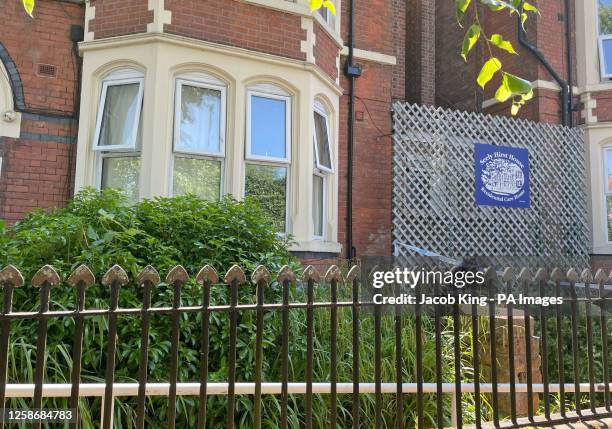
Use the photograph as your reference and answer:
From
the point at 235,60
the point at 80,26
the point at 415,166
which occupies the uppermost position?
the point at 80,26

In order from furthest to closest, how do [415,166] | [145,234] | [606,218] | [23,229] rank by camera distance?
[606,218], [415,166], [23,229], [145,234]

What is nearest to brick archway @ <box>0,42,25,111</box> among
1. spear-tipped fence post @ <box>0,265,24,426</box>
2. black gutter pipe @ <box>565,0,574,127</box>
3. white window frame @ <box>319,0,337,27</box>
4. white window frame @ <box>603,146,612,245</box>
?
white window frame @ <box>319,0,337,27</box>

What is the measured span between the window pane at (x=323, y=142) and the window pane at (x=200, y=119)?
64.2 inches

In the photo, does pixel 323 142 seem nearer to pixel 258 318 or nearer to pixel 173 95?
pixel 173 95

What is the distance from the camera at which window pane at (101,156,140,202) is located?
598 centimetres

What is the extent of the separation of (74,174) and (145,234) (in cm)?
264

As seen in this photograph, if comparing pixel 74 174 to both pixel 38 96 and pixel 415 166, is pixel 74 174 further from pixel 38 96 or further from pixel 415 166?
pixel 415 166

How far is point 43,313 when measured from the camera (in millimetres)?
1997

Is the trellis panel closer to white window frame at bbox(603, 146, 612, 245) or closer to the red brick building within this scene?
white window frame at bbox(603, 146, 612, 245)

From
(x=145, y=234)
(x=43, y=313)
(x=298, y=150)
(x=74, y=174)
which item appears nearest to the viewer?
(x=43, y=313)

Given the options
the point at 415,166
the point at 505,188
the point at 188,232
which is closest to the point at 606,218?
the point at 505,188

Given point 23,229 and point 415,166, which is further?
point 415,166

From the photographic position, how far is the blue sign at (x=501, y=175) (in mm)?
8734

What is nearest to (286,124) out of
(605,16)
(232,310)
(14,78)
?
(14,78)
